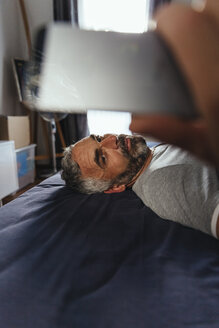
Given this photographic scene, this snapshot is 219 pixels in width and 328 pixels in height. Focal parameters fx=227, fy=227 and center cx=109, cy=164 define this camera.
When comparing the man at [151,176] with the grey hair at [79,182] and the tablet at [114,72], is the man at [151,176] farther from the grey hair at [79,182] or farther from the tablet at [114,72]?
the tablet at [114,72]

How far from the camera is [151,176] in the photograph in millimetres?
919

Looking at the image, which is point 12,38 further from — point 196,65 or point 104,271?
point 196,65

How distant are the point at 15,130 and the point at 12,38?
120cm

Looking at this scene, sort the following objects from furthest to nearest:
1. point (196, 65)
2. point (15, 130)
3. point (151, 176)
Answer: point (15, 130)
point (151, 176)
point (196, 65)

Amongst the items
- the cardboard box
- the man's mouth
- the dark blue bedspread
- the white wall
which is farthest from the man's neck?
the white wall

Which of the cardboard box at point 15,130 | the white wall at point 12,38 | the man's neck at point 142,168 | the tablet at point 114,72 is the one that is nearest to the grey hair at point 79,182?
the man's neck at point 142,168

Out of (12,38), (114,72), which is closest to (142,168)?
(114,72)

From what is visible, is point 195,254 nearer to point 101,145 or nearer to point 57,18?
point 101,145

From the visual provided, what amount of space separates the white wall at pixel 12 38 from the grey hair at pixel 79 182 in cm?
163

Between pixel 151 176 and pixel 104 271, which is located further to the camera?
pixel 151 176

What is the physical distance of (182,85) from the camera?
0.21 metres

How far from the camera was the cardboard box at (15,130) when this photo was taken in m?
1.96

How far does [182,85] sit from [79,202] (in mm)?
827

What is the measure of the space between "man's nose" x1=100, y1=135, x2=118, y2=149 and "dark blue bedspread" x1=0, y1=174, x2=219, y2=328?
1.19 feet
